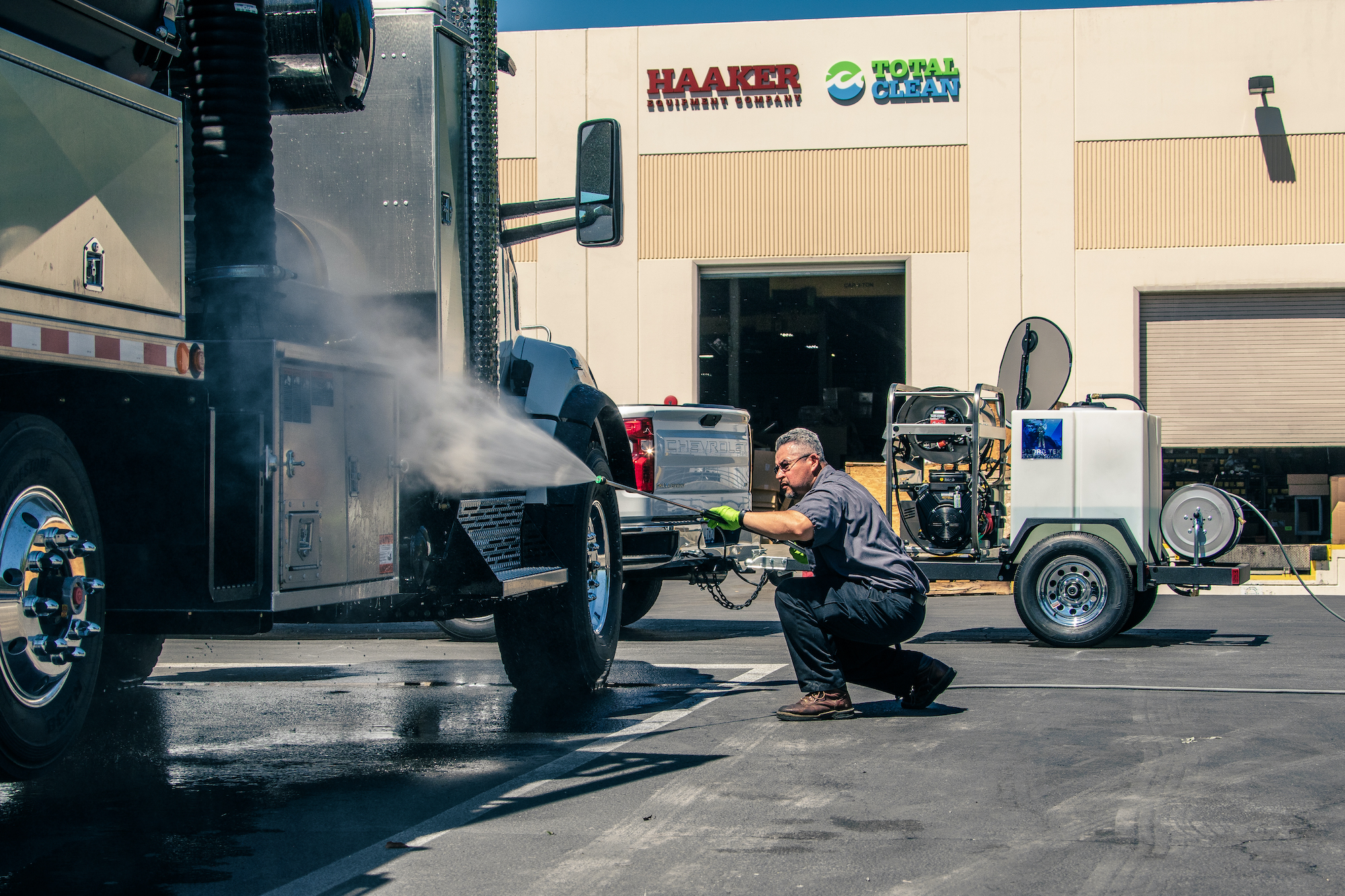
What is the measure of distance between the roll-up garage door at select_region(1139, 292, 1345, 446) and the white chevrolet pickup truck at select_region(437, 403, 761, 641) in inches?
517

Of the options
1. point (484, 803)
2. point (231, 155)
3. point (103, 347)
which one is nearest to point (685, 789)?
point (484, 803)

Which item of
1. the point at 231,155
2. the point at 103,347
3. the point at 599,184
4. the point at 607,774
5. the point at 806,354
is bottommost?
the point at 607,774

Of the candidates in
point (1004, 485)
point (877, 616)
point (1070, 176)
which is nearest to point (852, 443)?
Result: point (1070, 176)

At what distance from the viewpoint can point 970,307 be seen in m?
23.0

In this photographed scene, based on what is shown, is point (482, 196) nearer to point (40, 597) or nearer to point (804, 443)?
point (804, 443)

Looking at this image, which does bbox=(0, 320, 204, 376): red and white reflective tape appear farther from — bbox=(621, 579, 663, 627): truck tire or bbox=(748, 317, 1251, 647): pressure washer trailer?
bbox=(621, 579, 663, 627): truck tire

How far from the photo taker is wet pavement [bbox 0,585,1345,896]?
440 centimetres

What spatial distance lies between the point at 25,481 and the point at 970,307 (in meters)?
20.1

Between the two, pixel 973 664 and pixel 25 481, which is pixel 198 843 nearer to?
pixel 25 481

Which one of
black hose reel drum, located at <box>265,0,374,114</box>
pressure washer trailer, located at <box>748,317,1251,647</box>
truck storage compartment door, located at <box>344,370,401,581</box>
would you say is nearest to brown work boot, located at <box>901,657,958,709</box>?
truck storage compartment door, located at <box>344,370,401,581</box>

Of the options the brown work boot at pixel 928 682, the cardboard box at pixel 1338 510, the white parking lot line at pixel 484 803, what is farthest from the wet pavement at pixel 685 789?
the cardboard box at pixel 1338 510

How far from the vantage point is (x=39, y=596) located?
4211 millimetres

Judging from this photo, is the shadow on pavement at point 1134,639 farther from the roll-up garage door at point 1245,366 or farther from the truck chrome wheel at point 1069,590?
the roll-up garage door at point 1245,366

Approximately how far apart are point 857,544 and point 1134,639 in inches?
202
